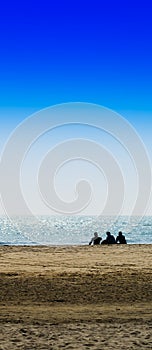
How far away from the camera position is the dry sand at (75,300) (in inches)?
440

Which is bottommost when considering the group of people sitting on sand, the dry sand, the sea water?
the dry sand

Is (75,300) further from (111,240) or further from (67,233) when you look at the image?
(67,233)

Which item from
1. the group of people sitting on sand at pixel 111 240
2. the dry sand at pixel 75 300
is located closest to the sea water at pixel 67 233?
the group of people sitting on sand at pixel 111 240

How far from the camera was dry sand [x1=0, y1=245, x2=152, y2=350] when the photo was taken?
1119cm

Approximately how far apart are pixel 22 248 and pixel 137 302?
12.0m

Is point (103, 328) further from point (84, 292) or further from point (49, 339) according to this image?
point (84, 292)

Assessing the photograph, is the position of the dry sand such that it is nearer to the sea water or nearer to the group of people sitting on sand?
the group of people sitting on sand

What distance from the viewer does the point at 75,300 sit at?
14.7 meters

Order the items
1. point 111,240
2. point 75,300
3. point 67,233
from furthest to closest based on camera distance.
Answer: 1. point 67,233
2. point 111,240
3. point 75,300

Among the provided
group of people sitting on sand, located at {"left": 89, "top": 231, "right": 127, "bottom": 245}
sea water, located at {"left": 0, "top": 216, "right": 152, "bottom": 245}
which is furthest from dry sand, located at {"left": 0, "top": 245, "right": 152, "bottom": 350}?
sea water, located at {"left": 0, "top": 216, "right": 152, "bottom": 245}

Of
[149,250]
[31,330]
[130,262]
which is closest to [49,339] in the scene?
[31,330]

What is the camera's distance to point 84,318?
12.8 meters

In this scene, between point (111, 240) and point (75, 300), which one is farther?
point (111, 240)

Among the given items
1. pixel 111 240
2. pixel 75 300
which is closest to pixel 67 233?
pixel 111 240
